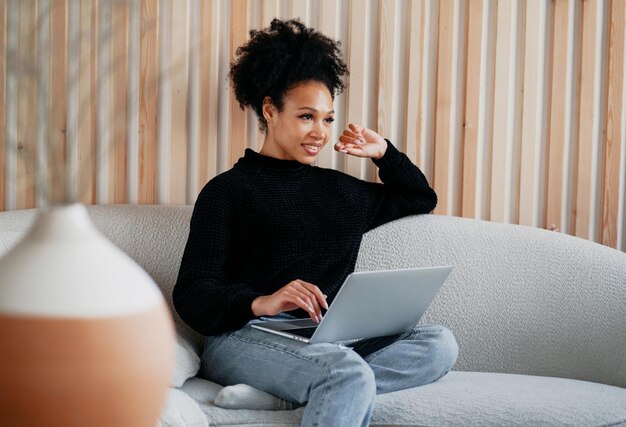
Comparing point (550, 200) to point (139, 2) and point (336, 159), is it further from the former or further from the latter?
point (139, 2)

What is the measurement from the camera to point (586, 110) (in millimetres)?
2668

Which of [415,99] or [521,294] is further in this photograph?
[415,99]

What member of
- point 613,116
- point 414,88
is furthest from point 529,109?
point 414,88

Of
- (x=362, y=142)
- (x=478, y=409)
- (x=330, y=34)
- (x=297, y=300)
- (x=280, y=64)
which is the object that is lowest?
(x=478, y=409)

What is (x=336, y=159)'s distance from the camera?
262cm

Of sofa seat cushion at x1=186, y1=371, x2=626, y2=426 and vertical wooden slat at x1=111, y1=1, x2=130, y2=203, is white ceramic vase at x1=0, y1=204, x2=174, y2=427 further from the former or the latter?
vertical wooden slat at x1=111, y1=1, x2=130, y2=203

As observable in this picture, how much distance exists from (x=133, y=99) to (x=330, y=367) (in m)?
1.13

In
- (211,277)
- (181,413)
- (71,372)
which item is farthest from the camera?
(211,277)

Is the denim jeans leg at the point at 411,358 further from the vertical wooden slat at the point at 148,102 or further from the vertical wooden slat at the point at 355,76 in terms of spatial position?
the vertical wooden slat at the point at 148,102

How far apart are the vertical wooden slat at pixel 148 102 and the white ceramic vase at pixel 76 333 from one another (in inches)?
68.2

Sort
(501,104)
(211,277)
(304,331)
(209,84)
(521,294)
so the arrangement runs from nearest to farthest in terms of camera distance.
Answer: (304,331) → (211,277) → (521,294) → (209,84) → (501,104)

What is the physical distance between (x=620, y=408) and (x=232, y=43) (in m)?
1.46

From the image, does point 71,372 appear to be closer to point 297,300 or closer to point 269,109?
point 297,300

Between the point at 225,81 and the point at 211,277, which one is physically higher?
the point at 225,81
